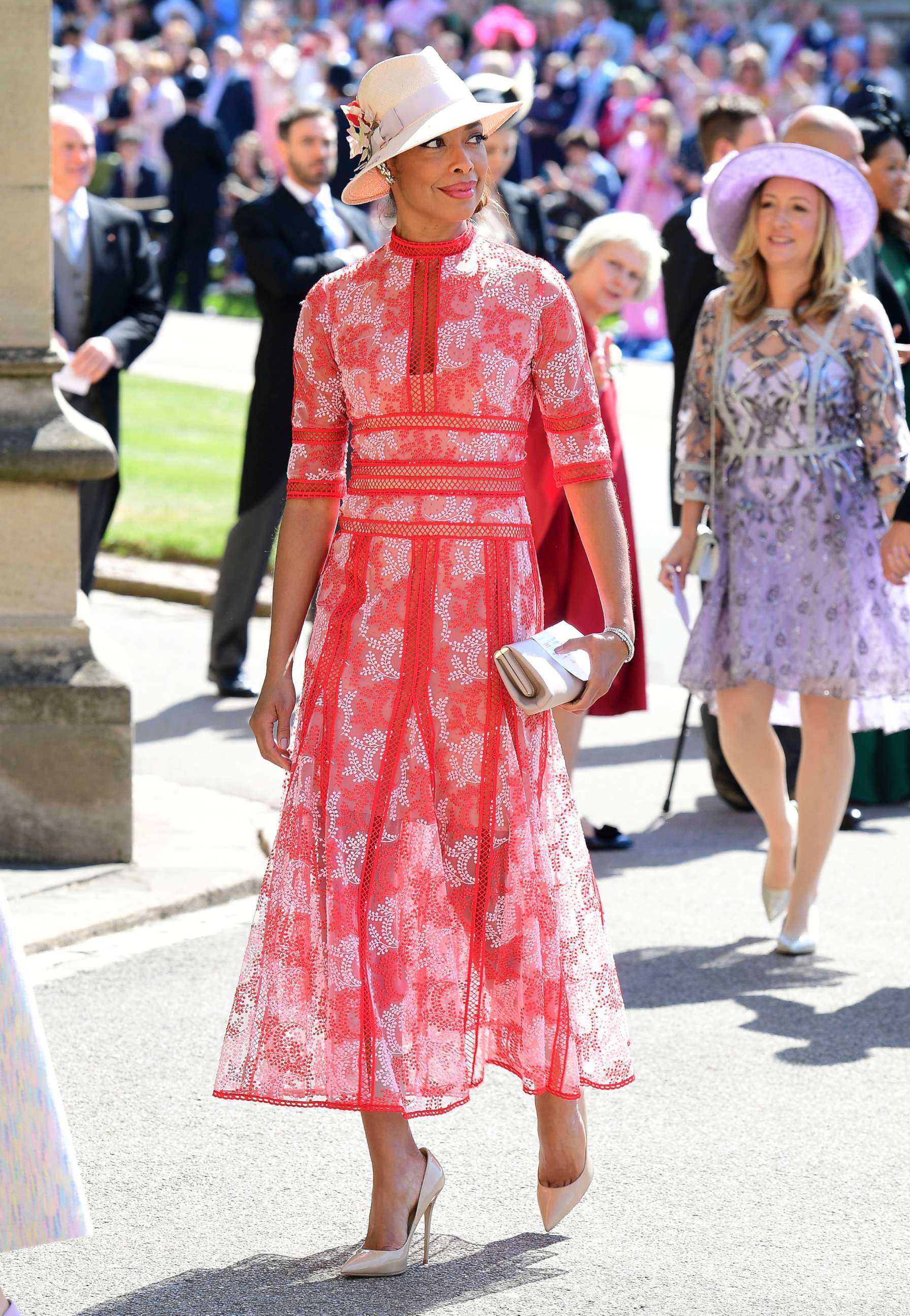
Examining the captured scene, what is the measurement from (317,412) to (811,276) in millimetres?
2195

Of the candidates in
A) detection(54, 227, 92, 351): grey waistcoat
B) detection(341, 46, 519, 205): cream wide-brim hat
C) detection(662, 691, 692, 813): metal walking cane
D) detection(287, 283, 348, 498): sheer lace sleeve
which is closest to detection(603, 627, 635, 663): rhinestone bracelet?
detection(287, 283, 348, 498): sheer lace sleeve

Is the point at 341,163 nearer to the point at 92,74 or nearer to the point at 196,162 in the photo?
the point at 196,162

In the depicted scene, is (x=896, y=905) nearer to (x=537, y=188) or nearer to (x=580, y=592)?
(x=580, y=592)

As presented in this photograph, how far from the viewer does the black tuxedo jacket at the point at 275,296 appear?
28.0ft

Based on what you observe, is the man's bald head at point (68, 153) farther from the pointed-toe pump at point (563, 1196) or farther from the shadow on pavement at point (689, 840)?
the pointed-toe pump at point (563, 1196)

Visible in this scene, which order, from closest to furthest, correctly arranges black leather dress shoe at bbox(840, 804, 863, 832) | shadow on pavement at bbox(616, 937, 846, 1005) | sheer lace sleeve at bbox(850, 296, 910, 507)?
shadow on pavement at bbox(616, 937, 846, 1005) → sheer lace sleeve at bbox(850, 296, 910, 507) → black leather dress shoe at bbox(840, 804, 863, 832)

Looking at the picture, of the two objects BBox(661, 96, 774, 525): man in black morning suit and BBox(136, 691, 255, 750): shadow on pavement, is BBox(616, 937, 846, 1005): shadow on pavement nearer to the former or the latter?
BBox(661, 96, 774, 525): man in black morning suit

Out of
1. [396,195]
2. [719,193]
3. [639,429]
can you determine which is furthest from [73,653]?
[639,429]

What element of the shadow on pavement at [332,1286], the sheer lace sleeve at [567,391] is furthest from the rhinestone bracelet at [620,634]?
the shadow on pavement at [332,1286]

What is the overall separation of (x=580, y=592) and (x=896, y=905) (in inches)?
51.5

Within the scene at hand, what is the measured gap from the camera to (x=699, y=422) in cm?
596

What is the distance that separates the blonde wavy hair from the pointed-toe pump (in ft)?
8.22

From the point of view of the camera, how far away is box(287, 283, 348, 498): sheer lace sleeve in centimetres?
394

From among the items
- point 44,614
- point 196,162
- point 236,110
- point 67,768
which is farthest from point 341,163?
point 67,768
